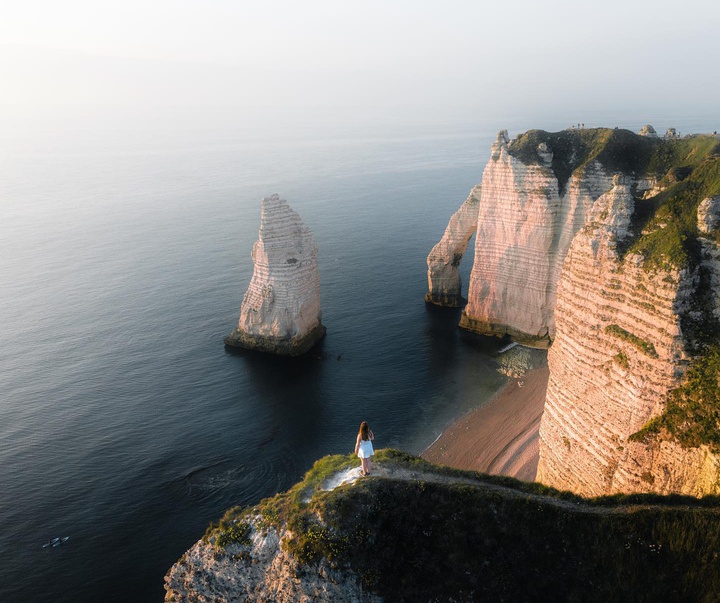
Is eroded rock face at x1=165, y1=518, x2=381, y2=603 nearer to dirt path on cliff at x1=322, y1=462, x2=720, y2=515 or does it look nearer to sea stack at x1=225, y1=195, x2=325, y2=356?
dirt path on cliff at x1=322, y1=462, x2=720, y2=515

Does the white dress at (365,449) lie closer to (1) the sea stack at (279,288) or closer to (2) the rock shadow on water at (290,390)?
(2) the rock shadow on water at (290,390)

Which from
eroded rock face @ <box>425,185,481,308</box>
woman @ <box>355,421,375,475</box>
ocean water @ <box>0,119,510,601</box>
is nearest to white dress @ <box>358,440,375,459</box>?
woman @ <box>355,421,375,475</box>

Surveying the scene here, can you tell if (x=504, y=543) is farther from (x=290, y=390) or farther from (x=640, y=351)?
(x=290, y=390)

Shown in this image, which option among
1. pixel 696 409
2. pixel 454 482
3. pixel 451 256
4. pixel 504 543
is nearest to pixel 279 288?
pixel 451 256

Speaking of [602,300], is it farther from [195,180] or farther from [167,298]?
[195,180]

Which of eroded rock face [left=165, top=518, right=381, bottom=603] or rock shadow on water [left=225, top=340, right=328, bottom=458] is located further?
rock shadow on water [left=225, top=340, right=328, bottom=458]

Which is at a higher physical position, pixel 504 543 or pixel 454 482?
pixel 454 482

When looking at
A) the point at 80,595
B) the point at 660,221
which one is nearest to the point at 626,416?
the point at 660,221
